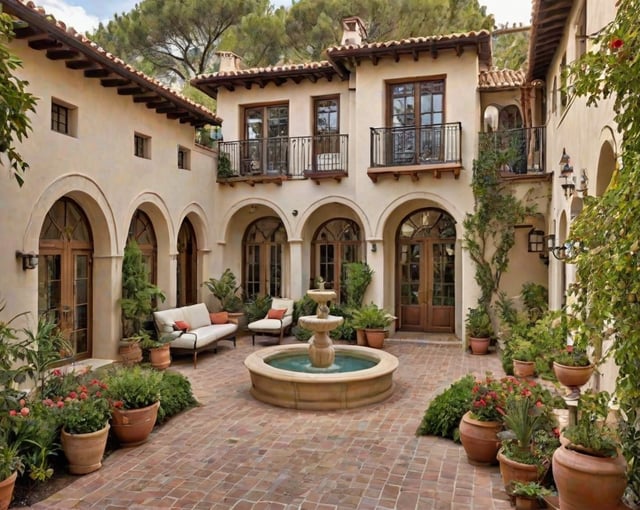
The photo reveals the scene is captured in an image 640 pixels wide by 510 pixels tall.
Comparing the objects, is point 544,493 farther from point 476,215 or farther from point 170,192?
point 170,192

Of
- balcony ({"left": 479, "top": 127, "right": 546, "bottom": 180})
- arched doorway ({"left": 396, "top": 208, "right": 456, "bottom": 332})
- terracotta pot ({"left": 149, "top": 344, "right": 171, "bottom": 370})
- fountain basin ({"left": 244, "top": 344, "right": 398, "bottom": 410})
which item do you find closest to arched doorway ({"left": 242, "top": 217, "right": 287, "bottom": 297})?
arched doorway ({"left": 396, "top": 208, "right": 456, "bottom": 332})

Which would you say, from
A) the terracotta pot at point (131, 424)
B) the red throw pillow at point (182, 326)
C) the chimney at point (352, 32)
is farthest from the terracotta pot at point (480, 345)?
the chimney at point (352, 32)

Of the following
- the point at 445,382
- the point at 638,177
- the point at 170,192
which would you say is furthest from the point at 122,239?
the point at 638,177

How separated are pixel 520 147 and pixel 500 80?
8.20ft

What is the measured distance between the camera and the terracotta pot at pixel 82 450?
5531 mm

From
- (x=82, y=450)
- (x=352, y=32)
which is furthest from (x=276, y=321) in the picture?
(x=352, y=32)

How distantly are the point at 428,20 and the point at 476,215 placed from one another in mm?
9871

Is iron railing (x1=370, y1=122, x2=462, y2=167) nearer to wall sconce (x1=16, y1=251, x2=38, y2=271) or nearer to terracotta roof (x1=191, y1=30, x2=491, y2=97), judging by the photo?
terracotta roof (x1=191, y1=30, x2=491, y2=97)

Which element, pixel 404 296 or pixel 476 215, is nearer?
pixel 476 215

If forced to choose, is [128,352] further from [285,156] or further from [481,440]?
[481,440]

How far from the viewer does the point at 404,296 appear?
591 inches

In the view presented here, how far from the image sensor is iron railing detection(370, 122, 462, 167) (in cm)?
1299

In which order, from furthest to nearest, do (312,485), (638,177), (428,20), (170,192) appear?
(428,20)
(170,192)
(312,485)
(638,177)

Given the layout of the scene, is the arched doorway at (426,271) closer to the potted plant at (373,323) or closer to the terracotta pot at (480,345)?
the potted plant at (373,323)
